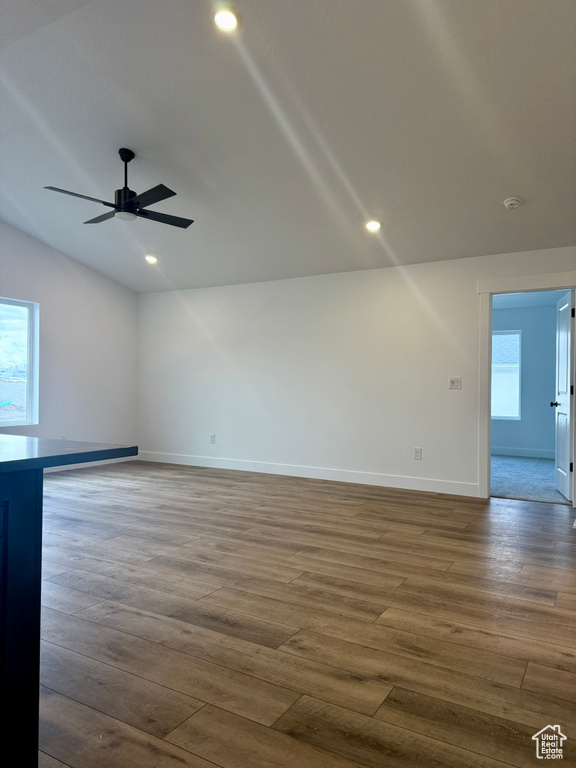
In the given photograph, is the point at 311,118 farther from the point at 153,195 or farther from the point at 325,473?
the point at 325,473

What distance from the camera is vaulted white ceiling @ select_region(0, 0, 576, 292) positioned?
279 cm

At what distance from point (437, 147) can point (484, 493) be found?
321cm

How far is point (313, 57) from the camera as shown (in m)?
3.00

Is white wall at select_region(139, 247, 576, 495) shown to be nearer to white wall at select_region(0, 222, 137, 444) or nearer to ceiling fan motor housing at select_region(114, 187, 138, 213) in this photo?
white wall at select_region(0, 222, 137, 444)

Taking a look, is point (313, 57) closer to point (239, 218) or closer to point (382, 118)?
point (382, 118)

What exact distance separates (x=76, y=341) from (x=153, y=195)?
360 centimetres

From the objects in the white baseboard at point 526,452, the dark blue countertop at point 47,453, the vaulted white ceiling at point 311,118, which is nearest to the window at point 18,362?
the vaulted white ceiling at point 311,118

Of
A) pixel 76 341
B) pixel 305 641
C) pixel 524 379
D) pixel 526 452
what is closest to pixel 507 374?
pixel 524 379

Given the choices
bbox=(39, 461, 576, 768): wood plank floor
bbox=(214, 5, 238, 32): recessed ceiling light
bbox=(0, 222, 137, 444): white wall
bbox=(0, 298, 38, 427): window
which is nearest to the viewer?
bbox=(39, 461, 576, 768): wood plank floor

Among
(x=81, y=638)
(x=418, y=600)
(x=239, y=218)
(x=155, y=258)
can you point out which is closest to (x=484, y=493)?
(x=418, y=600)

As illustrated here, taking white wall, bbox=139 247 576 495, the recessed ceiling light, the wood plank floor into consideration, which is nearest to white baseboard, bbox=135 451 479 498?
white wall, bbox=139 247 576 495

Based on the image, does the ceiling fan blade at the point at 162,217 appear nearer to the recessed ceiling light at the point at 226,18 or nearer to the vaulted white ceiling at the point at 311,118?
the vaulted white ceiling at the point at 311,118

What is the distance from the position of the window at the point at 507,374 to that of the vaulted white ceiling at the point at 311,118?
4.40 meters

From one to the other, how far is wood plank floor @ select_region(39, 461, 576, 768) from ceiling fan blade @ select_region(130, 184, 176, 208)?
239 cm
